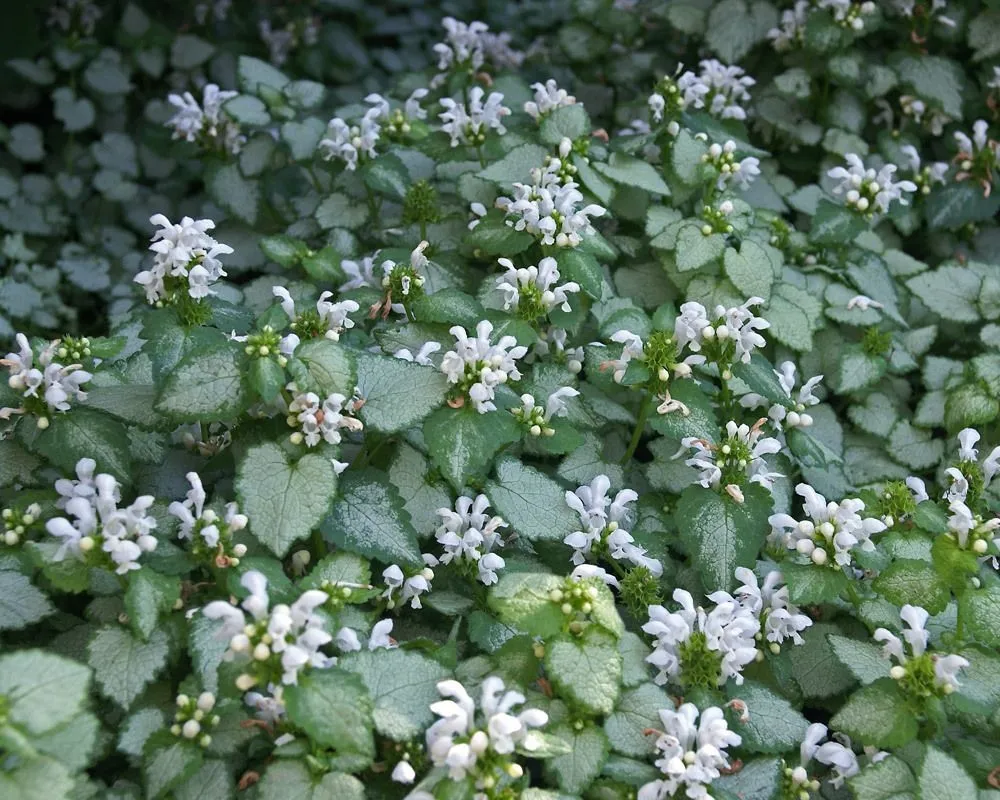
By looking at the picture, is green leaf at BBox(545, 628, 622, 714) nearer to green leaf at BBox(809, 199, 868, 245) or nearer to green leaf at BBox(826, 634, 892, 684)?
green leaf at BBox(826, 634, 892, 684)

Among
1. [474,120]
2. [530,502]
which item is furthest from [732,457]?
[474,120]

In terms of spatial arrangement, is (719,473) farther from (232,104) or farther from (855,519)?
(232,104)

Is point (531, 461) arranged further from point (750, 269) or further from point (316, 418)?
point (750, 269)

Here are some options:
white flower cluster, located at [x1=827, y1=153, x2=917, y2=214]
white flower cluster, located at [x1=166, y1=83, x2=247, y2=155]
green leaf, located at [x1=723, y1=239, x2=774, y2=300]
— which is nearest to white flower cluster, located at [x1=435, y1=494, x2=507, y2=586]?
green leaf, located at [x1=723, y1=239, x2=774, y2=300]

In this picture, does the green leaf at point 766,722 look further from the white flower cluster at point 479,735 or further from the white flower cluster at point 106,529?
the white flower cluster at point 106,529

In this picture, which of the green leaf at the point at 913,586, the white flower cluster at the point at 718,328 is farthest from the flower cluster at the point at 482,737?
the white flower cluster at the point at 718,328

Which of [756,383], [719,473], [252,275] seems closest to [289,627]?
[719,473]
